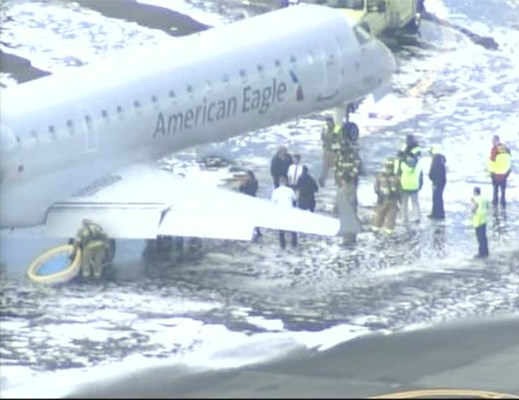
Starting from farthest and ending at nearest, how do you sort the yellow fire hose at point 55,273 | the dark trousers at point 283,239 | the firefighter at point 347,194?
1. the firefighter at point 347,194
2. the dark trousers at point 283,239
3. the yellow fire hose at point 55,273

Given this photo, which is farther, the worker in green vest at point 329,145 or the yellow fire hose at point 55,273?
the worker in green vest at point 329,145

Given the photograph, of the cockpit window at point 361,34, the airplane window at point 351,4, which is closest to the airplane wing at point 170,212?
the cockpit window at point 361,34

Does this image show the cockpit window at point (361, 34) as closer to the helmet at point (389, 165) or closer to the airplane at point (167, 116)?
the airplane at point (167, 116)

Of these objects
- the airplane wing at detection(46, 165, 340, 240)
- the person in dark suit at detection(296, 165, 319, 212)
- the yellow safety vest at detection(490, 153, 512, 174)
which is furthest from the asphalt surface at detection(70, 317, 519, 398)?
the yellow safety vest at detection(490, 153, 512, 174)

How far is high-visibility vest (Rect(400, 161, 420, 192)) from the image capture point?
1811 inches

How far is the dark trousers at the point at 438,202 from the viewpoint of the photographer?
153ft

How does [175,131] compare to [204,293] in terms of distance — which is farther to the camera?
[175,131]

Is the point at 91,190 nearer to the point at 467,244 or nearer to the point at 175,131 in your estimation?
the point at 175,131

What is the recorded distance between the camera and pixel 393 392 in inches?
1315

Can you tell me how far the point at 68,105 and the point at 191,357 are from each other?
8132 millimetres

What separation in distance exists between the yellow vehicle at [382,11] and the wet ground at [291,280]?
12.0 feet

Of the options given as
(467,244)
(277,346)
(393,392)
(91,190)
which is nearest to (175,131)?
(91,190)

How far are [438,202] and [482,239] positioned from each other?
121 inches

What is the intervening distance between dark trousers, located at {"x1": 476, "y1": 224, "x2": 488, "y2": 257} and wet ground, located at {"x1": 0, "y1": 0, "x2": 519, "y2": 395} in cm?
25
